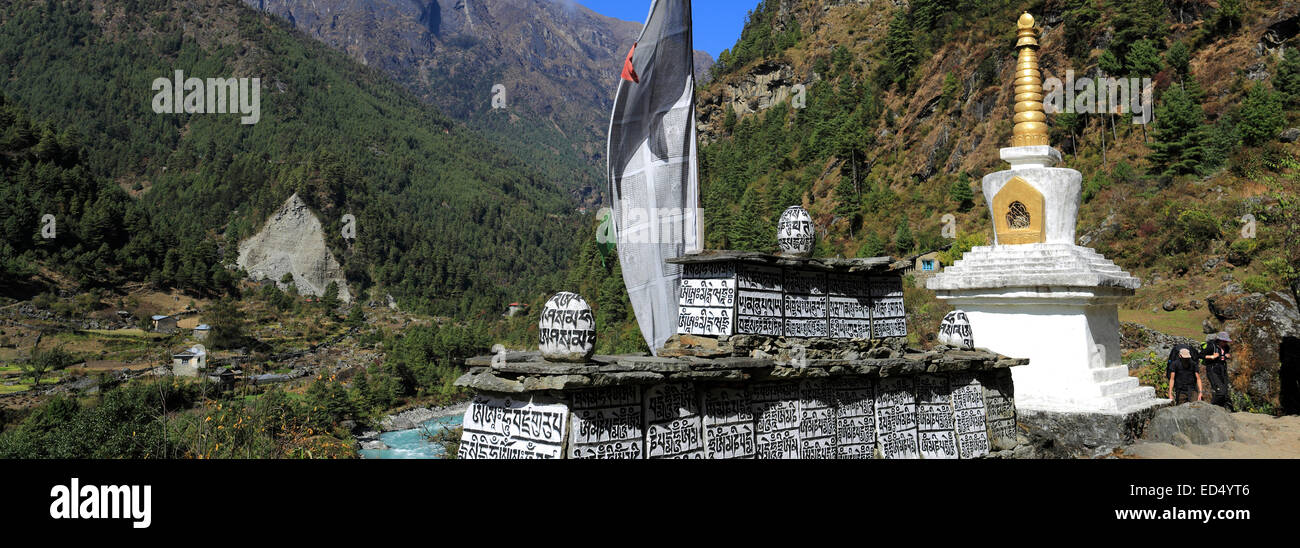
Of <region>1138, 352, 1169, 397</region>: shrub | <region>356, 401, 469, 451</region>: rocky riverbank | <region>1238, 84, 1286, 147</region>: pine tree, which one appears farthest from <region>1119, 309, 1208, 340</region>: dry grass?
<region>356, 401, 469, 451</region>: rocky riverbank

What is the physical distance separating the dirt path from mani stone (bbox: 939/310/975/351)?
263cm

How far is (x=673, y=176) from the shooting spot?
11844mm

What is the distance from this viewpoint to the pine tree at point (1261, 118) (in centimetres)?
3212

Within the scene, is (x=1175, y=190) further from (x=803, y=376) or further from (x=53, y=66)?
(x=53, y=66)

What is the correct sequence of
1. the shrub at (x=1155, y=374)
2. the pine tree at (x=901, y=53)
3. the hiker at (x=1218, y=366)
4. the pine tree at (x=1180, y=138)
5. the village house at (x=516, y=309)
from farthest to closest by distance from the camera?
the village house at (x=516, y=309) < the pine tree at (x=901, y=53) < the pine tree at (x=1180, y=138) < the shrub at (x=1155, y=374) < the hiker at (x=1218, y=366)

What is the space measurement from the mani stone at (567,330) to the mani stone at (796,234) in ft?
10.0

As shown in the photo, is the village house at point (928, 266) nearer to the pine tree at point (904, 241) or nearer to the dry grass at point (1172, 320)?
the pine tree at point (904, 241)

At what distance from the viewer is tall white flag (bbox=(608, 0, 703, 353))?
38.4 feet

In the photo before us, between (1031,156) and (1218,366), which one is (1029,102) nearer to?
(1031,156)

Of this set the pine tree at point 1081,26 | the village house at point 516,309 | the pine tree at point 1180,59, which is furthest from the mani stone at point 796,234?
the village house at point 516,309

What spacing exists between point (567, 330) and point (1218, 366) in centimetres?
1132

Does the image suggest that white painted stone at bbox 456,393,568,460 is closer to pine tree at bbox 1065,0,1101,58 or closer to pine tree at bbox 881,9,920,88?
pine tree at bbox 1065,0,1101,58

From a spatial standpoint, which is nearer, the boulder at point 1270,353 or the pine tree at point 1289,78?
the boulder at point 1270,353

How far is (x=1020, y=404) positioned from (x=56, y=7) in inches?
7424
